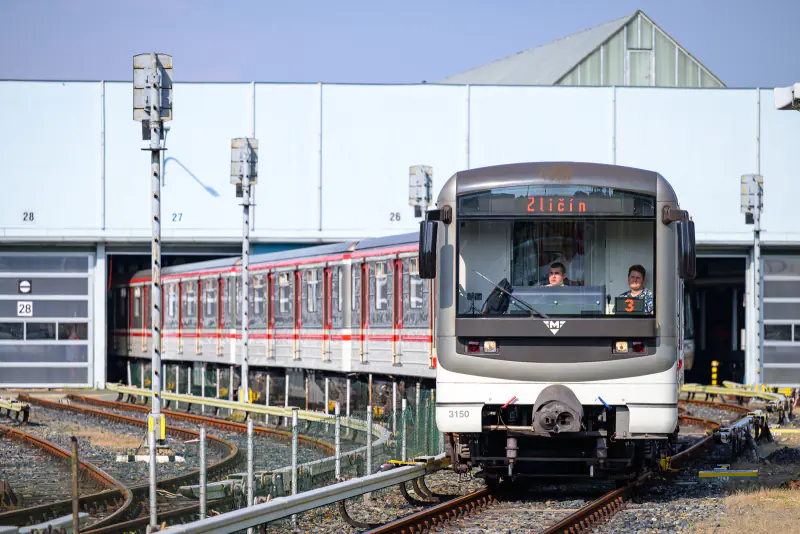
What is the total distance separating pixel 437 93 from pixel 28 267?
13271 mm

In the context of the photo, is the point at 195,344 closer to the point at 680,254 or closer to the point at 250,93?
the point at 250,93

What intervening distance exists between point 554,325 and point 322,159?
28.5m

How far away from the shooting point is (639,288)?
39.4 ft

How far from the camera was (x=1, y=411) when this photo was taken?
30.1 m

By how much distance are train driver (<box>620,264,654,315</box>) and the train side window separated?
8.56 metres

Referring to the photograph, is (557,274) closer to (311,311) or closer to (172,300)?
(311,311)

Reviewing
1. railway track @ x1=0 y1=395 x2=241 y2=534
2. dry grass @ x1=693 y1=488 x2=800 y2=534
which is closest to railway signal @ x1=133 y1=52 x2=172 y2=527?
railway track @ x1=0 y1=395 x2=241 y2=534

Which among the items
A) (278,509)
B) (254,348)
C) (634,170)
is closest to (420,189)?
(254,348)

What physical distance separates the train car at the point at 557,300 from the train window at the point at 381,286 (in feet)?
33.4

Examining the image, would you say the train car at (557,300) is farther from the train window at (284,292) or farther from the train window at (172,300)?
the train window at (172,300)

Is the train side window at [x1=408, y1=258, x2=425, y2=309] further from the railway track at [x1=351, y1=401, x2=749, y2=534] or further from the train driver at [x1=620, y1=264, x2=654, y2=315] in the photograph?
the train driver at [x1=620, y1=264, x2=654, y2=315]

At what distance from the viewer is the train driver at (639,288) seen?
39.3 feet

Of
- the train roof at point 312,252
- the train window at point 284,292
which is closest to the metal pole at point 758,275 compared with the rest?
the train roof at point 312,252

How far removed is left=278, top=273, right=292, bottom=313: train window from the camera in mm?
27750
